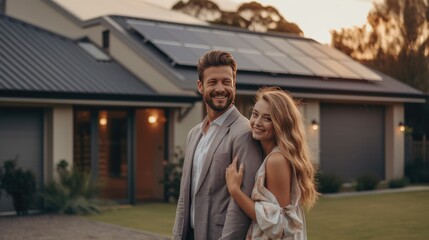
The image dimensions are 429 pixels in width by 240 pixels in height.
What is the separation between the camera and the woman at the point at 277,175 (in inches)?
148

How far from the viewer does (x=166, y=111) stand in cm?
1720

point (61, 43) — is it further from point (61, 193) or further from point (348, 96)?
point (348, 96)

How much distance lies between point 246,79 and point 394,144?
6.83 m

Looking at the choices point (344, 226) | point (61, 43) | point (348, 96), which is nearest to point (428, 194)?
point (348, 96)

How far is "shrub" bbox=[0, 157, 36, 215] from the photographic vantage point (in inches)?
544

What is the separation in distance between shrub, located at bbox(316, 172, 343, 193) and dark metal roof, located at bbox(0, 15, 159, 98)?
5458mm

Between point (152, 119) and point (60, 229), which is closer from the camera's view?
point (60, 229)

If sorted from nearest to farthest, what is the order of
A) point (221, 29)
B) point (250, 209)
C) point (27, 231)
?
1. point (250, 209)
2. point (27, 231)
3. point (221, 29)

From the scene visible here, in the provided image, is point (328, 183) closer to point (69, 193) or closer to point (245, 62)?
point (245, 62)

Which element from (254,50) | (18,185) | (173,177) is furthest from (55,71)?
(254,50)

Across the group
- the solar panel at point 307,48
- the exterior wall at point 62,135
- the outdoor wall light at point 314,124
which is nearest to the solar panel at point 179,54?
the exterior wall at point 62,135

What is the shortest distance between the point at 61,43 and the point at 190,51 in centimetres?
344

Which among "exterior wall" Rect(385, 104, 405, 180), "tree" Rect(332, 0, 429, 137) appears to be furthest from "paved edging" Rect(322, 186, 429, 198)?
"tree" Rect(332, 0, 429, 137)

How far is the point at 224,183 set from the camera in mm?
3932
